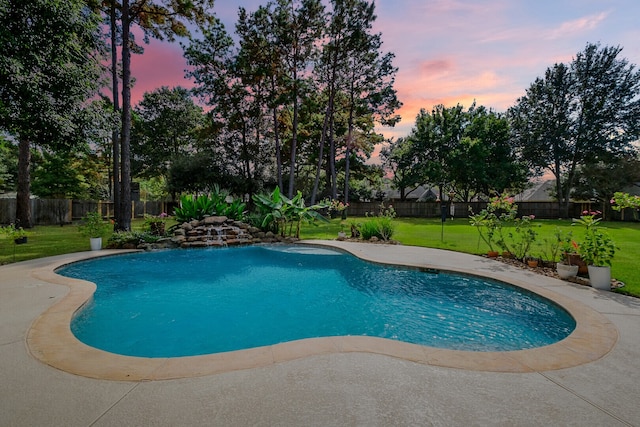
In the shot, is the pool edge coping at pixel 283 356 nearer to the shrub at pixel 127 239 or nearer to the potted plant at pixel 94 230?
the potted plant at pixel 94 230

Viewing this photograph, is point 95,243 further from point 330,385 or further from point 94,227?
point 330,385

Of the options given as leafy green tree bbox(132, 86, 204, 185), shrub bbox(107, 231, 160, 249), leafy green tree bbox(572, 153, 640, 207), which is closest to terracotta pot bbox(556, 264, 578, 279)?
shrub bbox(107, 231, 160, 249)

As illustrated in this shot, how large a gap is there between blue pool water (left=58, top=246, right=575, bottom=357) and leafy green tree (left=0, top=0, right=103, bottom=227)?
426 cm

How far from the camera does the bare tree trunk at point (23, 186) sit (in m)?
13.1

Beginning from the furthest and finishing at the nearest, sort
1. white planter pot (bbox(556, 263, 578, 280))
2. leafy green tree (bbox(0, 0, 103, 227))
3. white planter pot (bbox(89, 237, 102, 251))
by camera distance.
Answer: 1. white planter pot (bbox(89, 237, 102, 251))
2. leafy green tree (bbox(0, 0, 103, 227))
3. white planter pot (bbox(556, 263, 578, 280))

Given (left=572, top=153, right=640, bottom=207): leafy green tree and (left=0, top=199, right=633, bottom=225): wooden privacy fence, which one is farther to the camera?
(left=572, top=153, right=640, bottom=207): leafy green tree

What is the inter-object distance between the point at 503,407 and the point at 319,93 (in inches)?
916

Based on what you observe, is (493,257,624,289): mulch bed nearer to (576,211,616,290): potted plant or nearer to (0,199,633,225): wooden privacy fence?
(576,211,616,290): potted plant

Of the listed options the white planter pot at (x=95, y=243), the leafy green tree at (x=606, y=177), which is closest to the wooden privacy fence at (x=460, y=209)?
the leafy green tree at (x=606, y=177)

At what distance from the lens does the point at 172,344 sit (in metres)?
3.39

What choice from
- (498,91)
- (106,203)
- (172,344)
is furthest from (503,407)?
(106,203)

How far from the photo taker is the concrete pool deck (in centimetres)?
168

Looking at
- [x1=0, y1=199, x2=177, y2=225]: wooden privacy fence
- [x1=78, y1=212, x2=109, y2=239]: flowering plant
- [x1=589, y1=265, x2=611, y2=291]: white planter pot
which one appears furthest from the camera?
[x1=0, y1=199, x2=177, y2=225]: wooden privacy fence

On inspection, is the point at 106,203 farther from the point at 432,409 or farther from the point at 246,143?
the point at 432,409
